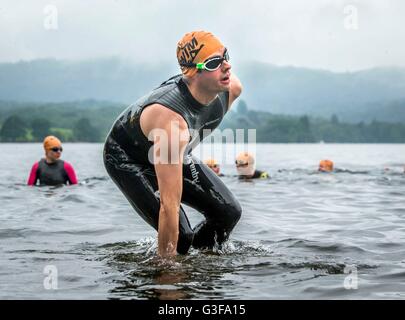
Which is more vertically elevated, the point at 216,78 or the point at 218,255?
the point at 216,78

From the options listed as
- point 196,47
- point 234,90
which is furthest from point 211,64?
point 234,90

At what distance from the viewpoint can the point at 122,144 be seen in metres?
7.59

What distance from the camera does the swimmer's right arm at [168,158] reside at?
6605 mm

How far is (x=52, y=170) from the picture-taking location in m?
18.5

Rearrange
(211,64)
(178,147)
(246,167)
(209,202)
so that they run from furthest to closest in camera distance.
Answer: (246,167)
(209,202)
(211,64)
(178,147)

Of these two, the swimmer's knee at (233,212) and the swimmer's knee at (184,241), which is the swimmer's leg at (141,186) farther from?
the swimmer's knee at (233,212)

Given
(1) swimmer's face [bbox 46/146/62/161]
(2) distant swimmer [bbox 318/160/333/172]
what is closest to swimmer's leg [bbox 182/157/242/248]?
(1) swimmer's face [bbox 46/146/62/161]

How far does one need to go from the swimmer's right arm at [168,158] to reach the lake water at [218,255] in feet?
1.84

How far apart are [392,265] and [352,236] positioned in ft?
7.49

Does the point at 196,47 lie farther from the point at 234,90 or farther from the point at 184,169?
the point at 184,169

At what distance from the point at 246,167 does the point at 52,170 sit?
693cm

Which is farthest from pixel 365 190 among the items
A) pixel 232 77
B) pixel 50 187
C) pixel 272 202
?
pixel 232 77

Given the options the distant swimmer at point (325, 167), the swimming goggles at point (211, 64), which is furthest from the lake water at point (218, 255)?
the distant swimmer at point (325, 167)

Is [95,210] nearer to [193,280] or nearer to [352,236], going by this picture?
[352,236]
